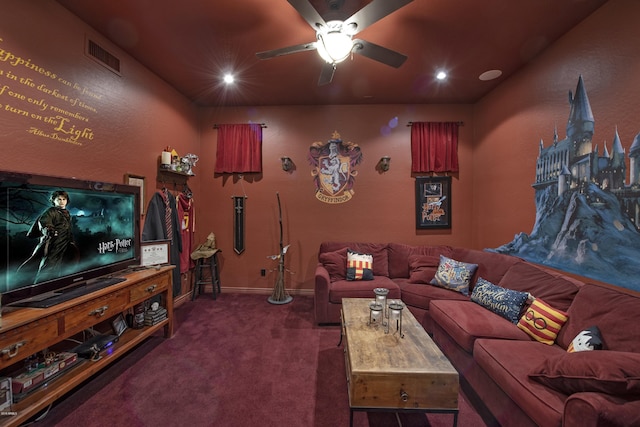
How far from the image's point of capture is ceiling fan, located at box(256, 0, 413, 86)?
1596 mm

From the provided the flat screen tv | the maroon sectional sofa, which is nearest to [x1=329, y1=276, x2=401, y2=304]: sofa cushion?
the maroon sectional sofa

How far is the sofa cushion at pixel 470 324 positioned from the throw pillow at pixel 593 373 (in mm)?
552

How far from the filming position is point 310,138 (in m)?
4.11

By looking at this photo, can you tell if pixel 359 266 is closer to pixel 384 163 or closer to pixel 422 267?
pixel 422 267

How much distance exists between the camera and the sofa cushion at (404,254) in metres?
3.60

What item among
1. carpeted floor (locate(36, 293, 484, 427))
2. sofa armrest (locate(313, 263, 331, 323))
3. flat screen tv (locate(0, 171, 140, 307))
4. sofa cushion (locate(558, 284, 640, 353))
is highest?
flat screen tv (locate(0, 171, 140, 307))

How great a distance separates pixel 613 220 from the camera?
2.00 meters

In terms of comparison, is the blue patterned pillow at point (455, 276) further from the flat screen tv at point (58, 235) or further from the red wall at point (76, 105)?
the red wall at point (76, 105)

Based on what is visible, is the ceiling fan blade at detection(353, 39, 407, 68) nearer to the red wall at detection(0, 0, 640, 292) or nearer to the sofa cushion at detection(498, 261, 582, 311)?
the red wall at detection(0, 0, 640, 292)

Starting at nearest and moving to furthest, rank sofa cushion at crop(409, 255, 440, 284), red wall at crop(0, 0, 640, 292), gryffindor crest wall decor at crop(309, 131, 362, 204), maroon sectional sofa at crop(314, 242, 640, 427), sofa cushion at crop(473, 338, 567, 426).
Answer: maroon sectional sofa at crop(314, 242, 640, 427) < sofa cushion at crop(473, 338, 567, 426) < red wall at crop(0, 0, 640, 292) < sofa cushion at crop(409, 255, 440, 284) < gryffindor crest wall decor at crop(309, 131, 362, 204)

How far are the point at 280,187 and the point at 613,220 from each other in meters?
3.61

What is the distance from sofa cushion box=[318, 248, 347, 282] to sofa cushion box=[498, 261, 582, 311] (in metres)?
1.70

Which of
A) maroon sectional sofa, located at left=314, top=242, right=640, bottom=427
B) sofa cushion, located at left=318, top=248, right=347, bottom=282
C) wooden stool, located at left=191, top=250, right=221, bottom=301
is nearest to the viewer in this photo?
maroon sectional sofa, located at left=314, top=242, right=640, bottom=427

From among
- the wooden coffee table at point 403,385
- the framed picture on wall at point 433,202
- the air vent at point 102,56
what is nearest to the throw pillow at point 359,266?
the framed picture on wall at point 433,202
